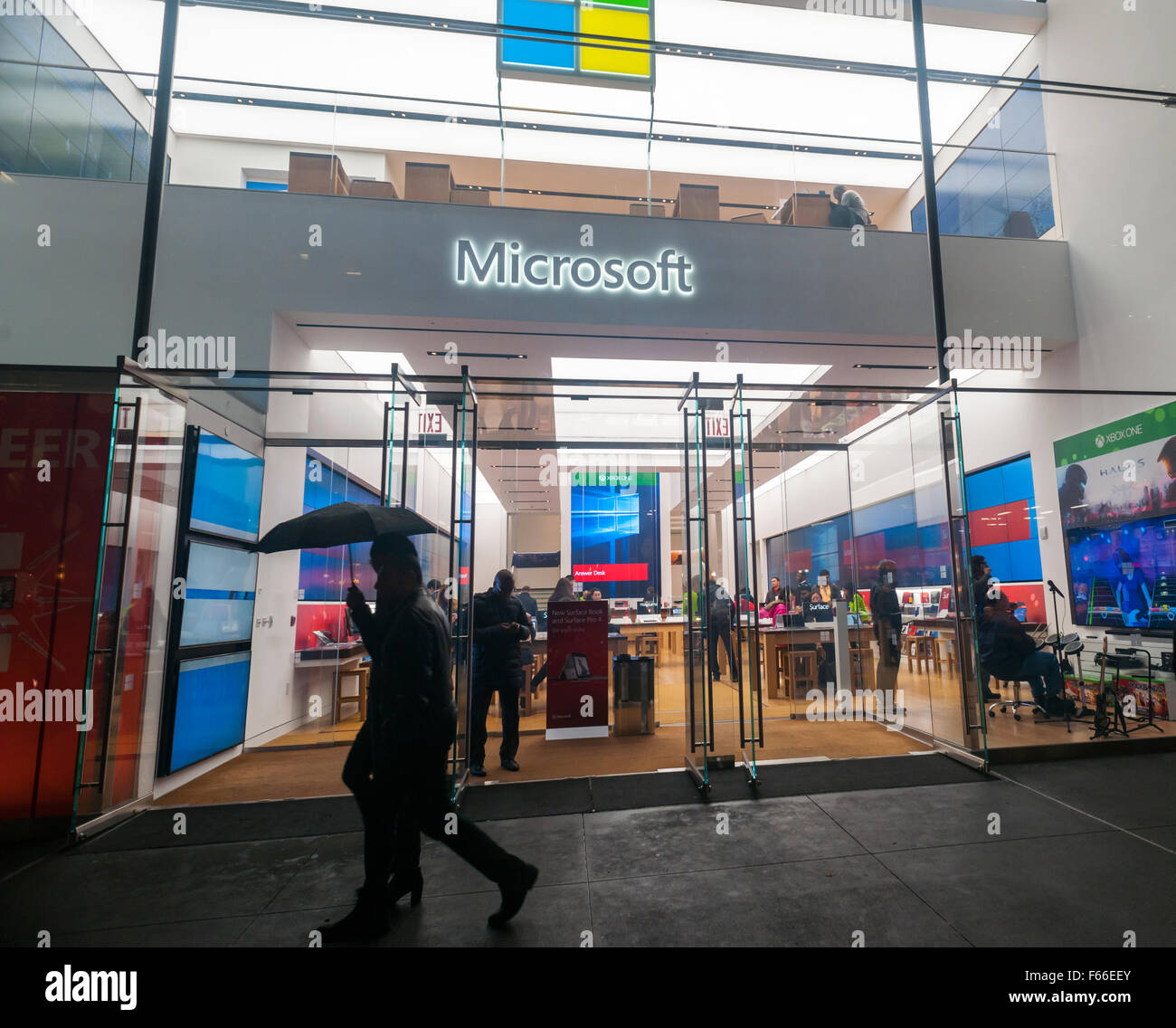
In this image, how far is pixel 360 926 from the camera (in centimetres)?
258

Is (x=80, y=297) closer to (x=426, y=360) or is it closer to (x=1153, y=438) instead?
(x=426, y=360)

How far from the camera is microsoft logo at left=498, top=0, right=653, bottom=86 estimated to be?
7.27m

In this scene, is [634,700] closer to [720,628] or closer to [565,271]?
[720,628]

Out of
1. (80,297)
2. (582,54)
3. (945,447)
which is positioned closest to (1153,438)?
(945,447)

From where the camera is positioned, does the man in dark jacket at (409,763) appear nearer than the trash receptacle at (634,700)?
Yes

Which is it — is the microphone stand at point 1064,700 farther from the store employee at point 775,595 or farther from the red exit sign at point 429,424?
the red exit sign at point 429,424

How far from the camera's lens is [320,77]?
805 centimetres

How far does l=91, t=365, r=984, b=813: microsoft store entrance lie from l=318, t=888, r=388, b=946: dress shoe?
1.71 meters

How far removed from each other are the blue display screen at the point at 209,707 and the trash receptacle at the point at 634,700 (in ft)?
12.2

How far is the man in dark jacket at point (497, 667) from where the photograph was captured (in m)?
5.21

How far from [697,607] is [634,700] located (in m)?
1.75

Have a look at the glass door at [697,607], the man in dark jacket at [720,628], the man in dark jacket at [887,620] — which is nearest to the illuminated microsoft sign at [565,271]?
the glass door at [697,607]

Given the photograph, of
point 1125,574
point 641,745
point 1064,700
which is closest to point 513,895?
point 641,745
